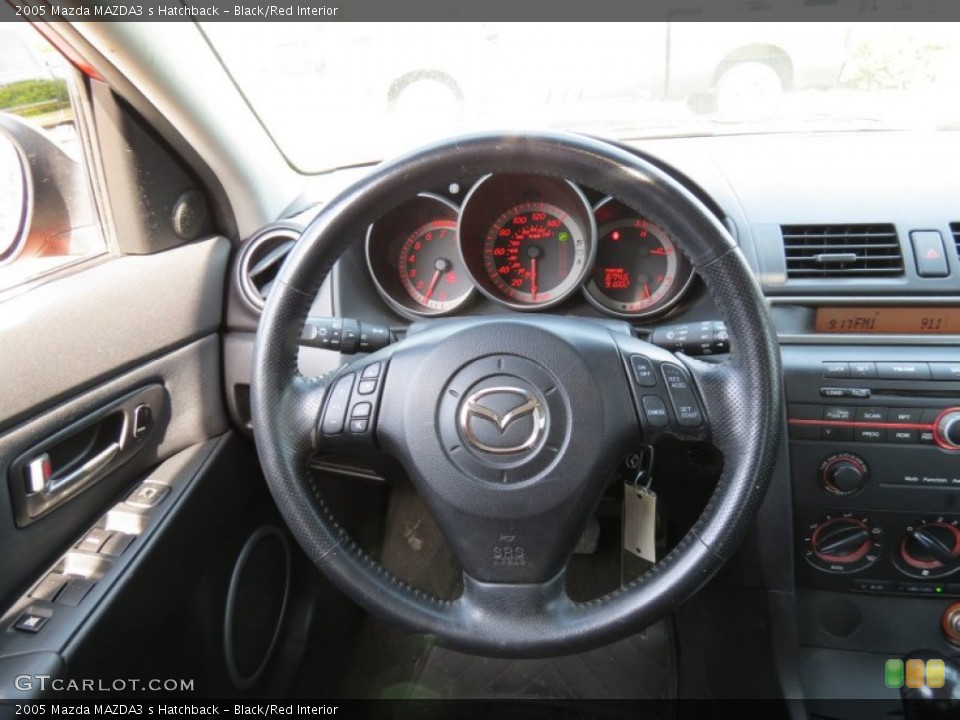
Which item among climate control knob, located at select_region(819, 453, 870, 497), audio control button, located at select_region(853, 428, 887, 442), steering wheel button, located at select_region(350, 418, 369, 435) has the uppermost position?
steering wheel button, located at select_region(350, 418, 369, 435)

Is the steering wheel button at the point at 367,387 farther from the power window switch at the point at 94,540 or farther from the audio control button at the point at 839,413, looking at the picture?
the audio control button at the point at 839,413

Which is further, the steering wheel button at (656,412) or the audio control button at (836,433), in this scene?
the audio control button at (836,433)

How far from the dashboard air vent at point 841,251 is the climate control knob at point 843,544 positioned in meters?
0.60

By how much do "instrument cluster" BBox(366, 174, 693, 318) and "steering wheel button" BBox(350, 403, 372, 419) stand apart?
0.51m

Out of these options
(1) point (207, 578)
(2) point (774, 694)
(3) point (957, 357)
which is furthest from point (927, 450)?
(1) point (207, 578)

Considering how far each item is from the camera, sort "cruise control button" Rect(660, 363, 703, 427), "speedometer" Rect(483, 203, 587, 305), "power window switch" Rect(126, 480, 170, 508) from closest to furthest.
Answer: "cruise control button" Rect(660, 363, 703, 427) < "power window switch" Rect(126, 480, 170, 508) < "speedometer" Rect(483, 203, 587, 305)

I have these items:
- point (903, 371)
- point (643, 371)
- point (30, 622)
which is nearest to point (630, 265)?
point (643, 371)

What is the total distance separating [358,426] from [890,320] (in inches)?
50.6

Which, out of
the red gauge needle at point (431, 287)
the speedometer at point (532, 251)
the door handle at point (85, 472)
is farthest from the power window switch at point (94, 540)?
the speedometer at point (532, 251)

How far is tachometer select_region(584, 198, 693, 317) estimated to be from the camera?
5.78 ft

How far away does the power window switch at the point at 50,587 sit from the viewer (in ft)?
4.42

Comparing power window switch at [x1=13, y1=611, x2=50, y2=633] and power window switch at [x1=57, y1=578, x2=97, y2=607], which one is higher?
power window switch at [x1=57, y1=578, x2=97, y2=607]

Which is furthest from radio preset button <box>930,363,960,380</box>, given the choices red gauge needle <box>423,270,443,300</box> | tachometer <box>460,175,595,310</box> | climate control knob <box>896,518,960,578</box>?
red gauge needle <box>423,270,443,300</box>

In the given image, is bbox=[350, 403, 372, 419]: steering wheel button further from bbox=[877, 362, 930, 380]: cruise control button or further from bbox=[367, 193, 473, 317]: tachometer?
bbox=[877, 362, 930, 380]: cruise control button
